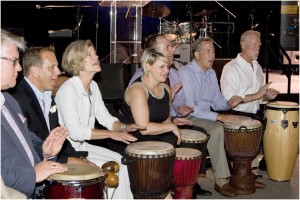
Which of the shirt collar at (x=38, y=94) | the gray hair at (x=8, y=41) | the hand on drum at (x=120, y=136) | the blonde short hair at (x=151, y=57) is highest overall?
the gray hair at (x=8, y=41)

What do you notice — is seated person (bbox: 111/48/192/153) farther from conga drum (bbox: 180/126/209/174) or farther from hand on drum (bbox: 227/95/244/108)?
hand on drum (bbox: 227/95/244/108)

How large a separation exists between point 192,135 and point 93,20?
7436 mm

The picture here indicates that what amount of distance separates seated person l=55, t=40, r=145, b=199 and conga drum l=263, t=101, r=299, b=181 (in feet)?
6.18

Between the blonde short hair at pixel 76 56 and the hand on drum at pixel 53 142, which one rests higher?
the blonde short hair at pixel 76 56

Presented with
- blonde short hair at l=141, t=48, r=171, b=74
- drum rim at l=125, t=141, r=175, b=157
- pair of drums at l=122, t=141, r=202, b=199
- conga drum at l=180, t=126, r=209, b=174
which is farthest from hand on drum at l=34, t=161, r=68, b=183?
conga drum at l=180, t=126, r=209, b=174

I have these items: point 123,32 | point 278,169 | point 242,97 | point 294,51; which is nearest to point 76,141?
point 242,97

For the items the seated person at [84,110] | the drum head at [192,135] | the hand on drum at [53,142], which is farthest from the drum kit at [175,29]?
the hand on drum at [53,142]

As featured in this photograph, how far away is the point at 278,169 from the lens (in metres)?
4.89

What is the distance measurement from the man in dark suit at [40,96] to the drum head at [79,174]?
408mm

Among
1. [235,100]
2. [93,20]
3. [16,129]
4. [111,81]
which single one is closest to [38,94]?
[16,129]

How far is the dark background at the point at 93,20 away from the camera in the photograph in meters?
9.87

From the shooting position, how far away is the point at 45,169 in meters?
2.48

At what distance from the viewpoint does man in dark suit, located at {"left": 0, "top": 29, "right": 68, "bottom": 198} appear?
2.27 meters

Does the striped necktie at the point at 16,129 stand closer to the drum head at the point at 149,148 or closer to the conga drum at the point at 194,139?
the drum head at the point at 149,148
